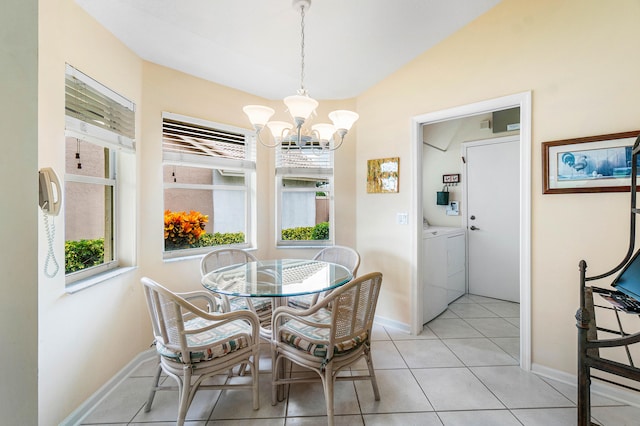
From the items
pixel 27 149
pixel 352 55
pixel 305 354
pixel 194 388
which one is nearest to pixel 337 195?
pixel 352 55

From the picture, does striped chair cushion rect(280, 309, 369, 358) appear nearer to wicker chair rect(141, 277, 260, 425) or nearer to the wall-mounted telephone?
wicker chair rect(141, 277, 260, 425)

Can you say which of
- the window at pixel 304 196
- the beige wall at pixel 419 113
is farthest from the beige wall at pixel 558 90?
the window at pixel 304 196

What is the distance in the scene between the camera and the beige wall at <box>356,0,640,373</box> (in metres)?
1.78

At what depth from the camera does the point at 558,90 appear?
197 centimetres

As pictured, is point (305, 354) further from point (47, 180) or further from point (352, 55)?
point (352, 55)

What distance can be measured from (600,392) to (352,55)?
317 cm

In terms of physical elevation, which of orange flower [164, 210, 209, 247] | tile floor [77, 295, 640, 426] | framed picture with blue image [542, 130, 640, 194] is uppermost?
framed picture with blue image [542, 130, 640, 194]

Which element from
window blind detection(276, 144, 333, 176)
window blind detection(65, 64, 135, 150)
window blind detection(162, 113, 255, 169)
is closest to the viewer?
window blind detection(65, 64, 135, 150)

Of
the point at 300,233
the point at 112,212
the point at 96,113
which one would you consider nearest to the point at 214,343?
the point at 112,212

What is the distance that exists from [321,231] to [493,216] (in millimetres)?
2403

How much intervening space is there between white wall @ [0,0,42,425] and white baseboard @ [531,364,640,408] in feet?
9.37

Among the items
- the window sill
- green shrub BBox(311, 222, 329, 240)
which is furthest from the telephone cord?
green shrub BBox(311, 222, 329, 240)

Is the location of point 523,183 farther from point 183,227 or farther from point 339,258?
point 183,227

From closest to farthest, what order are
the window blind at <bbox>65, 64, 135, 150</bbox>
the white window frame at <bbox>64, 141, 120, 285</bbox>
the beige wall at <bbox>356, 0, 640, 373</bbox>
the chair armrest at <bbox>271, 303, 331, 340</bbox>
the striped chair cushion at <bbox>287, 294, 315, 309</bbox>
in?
the chair armrest at <bbox>271, 303, 331, 340</bbox>
the window blind at <bbox>65, 64, 135, 150</bbox>
the beige wall at <bbox>356, 0, 640, 373</bbox>
the white window frame at <bbox>64, 141, 120, 285</bbox>
the striped chair cushion at <bbox>287, 294, 315, 309</bbox>
